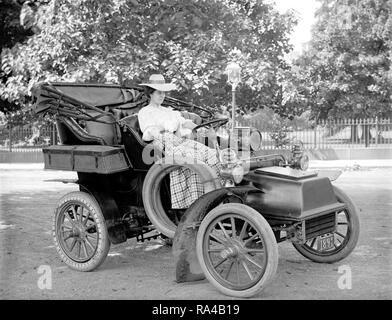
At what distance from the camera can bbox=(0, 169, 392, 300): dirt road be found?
4727 mm

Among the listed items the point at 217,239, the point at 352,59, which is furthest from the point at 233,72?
the point at 352,59

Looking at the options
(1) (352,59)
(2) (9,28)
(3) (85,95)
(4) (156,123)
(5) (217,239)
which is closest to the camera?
(5) (217,239)

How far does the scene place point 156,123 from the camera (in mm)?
5590

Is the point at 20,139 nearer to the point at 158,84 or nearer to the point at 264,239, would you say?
the point at 158,84

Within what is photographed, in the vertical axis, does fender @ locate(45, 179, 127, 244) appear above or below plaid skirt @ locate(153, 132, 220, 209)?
below

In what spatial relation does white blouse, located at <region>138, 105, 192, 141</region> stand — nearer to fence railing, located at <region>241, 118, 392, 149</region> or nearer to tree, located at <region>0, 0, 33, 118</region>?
fence railing, located at <region>241, 118, 392, 149</region>

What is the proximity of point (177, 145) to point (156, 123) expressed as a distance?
39cm

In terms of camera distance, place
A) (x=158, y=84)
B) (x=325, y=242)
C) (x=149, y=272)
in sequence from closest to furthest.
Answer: (x=325, y=242) → (x=149, y=272) → (x=158, y=84)

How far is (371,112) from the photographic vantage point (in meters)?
31.1

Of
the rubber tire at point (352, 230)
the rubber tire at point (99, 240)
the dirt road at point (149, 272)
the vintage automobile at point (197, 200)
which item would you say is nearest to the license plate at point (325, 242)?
the vintage automobile at point (197, 200)

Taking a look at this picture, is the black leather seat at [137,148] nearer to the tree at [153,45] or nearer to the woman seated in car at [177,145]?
the woman seated in car at [177,145]

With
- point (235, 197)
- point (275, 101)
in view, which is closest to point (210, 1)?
point (275, 101)

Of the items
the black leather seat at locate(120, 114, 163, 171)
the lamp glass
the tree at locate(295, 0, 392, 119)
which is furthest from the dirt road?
the tree at locate(295, 0, 392, 119)

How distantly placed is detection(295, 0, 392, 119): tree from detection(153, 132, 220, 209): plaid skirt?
24.2 m
